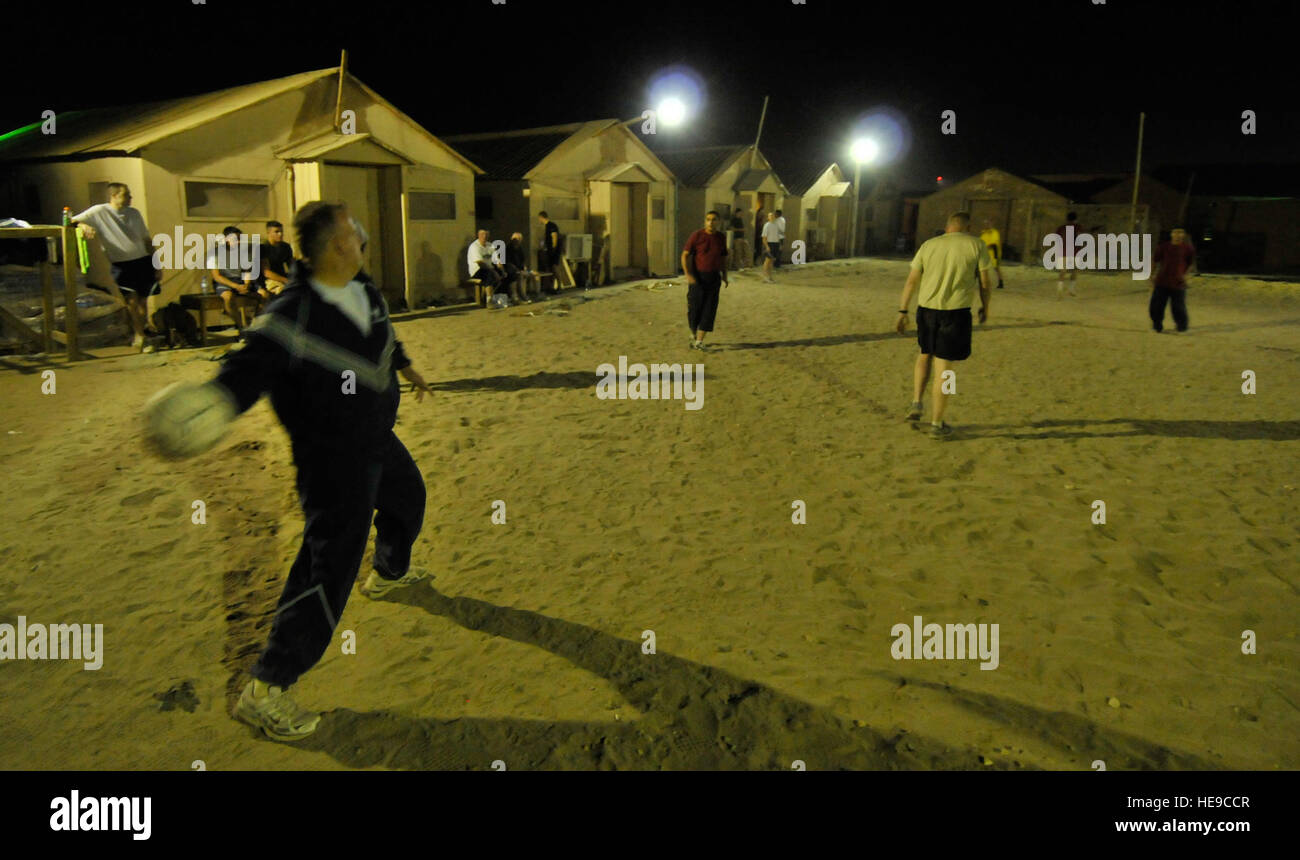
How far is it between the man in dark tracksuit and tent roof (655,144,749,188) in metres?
24.6

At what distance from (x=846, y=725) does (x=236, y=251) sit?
11652 millimetres

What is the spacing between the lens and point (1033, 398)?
8789mm


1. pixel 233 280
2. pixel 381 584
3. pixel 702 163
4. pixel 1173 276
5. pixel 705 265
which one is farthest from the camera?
pixel 702 163

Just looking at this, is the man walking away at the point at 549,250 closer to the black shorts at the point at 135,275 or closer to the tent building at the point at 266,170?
the tent building at the point at 266,170

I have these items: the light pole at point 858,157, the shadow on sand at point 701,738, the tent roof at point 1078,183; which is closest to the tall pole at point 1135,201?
the tent roof at point 1078,183

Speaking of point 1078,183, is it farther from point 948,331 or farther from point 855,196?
point 948,331

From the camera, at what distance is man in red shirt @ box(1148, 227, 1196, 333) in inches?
495

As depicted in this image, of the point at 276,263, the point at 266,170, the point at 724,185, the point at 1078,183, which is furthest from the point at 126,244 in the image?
the point at 1078,183

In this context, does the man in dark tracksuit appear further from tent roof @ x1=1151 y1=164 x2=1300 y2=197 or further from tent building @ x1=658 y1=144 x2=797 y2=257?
tent roof @ x1=1151 y1=164 x2=1300 y2=197

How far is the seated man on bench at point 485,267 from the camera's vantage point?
15891 mm

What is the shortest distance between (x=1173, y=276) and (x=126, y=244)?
14722 mm

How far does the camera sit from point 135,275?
11.0 m

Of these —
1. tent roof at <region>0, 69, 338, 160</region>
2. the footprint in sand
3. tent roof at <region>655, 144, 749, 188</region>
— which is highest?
tent roof at <region>655, 144, 749, 188</region>

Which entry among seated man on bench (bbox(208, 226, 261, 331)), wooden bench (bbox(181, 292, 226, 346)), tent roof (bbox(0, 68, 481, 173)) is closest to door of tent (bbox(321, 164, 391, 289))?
tent roof (bbox(0, 68, 481, 173))
